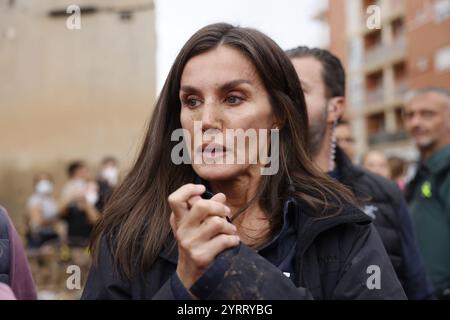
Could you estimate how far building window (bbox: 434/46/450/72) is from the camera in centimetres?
2992

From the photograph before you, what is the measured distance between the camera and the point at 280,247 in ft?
5.33

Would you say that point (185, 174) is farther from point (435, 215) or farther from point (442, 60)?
point (442, 60)

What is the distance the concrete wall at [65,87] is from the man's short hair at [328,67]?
8.31m

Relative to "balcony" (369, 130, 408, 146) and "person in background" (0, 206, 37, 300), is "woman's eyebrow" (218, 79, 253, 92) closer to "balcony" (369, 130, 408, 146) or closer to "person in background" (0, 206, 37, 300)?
"person in background" (0, 206, 37, 300)

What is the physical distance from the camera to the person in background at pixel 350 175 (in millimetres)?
2943

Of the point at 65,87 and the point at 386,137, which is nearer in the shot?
the point at 65,87

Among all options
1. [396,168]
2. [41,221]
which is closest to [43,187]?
[41,221]

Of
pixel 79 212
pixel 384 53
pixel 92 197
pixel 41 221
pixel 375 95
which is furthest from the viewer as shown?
pixel 375 95

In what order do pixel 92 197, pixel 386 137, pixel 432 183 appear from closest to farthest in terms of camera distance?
pixel 432 183 < pixel 92 197 < pixel 386 137

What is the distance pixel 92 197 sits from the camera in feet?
26.8

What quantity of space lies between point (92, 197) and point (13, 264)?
6.41m

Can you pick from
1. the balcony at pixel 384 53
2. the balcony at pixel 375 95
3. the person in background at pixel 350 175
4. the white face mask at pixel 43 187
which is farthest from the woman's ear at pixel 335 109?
the balcony at pixel 375 95
